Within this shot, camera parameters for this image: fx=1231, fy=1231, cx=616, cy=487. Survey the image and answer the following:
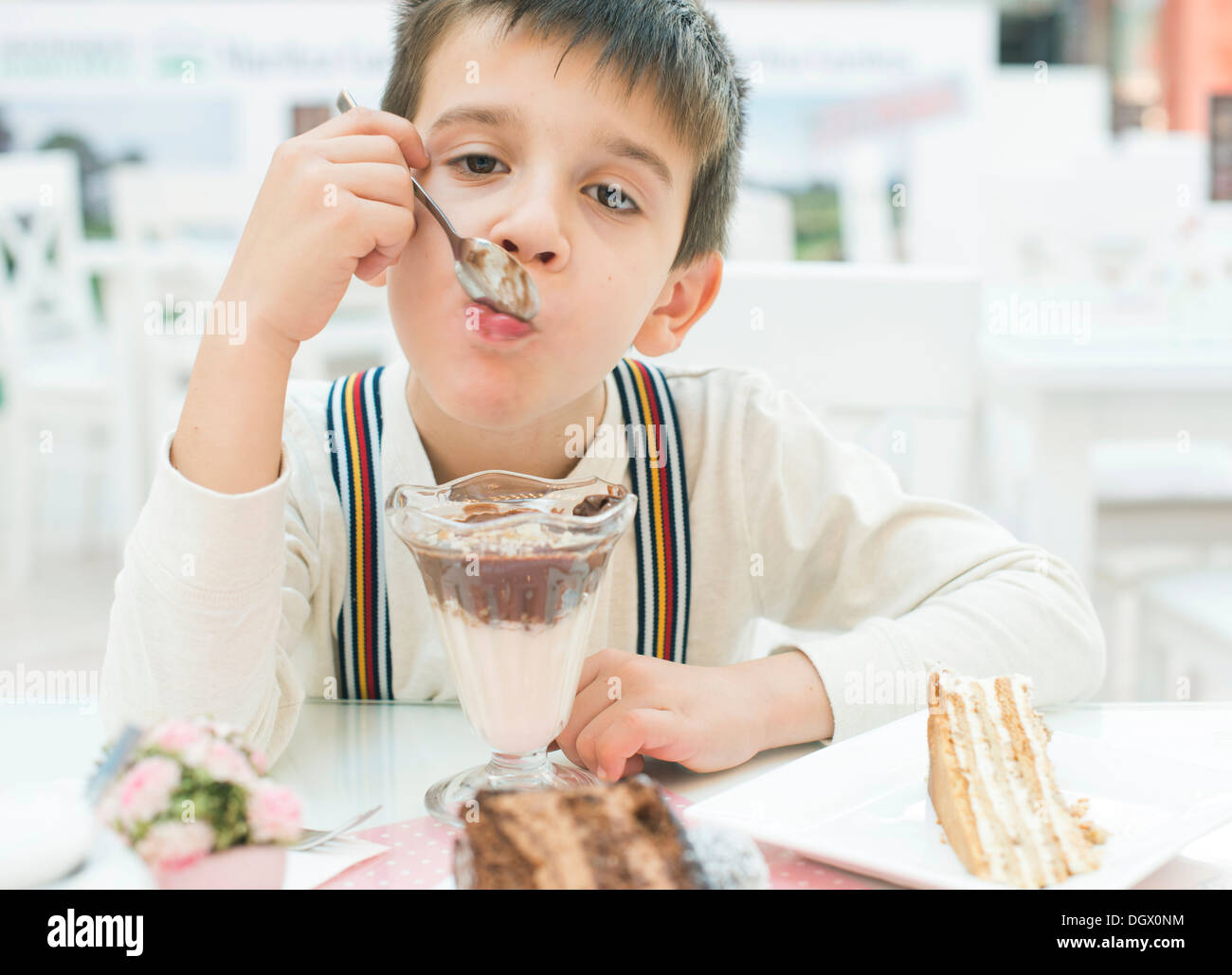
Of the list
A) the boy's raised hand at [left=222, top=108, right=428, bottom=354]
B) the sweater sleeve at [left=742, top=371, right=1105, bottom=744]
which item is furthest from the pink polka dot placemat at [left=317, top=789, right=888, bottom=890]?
the boy's raised hand at [left=222, top=108, right=428, bottom=354]

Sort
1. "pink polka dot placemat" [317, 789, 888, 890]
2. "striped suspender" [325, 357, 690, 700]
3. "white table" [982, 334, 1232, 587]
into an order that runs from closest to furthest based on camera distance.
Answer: "pink polka dot placemat" [317, 789, 888, 890], "striped suspender" [325, 357, 690, 700], "white table" [982, 334, 1232, 587]

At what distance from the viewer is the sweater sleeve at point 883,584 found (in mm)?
864

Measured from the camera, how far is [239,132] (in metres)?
5.99

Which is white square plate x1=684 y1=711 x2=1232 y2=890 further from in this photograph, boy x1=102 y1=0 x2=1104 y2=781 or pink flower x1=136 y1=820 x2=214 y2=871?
pink flower x1=136 y1=820 x2=214 y2=871

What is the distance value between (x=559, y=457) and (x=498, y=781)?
0.47 metres

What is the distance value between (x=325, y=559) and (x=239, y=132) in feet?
18.1

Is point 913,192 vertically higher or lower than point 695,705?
higher

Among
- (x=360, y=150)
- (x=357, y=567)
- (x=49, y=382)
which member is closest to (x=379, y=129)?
(x=360, y=150)

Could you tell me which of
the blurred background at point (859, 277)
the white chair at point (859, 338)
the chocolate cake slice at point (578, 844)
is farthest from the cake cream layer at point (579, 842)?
the white chair at point (859, 338)

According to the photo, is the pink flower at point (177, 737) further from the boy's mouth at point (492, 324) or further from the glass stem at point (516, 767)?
the boy's mouth at point (492, 324)

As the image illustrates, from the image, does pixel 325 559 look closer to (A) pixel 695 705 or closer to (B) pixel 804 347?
(A) pixel 695 705

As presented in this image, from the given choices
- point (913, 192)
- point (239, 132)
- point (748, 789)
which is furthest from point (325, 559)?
point (239, 132)

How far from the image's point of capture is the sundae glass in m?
0.64

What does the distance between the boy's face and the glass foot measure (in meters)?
0.28
